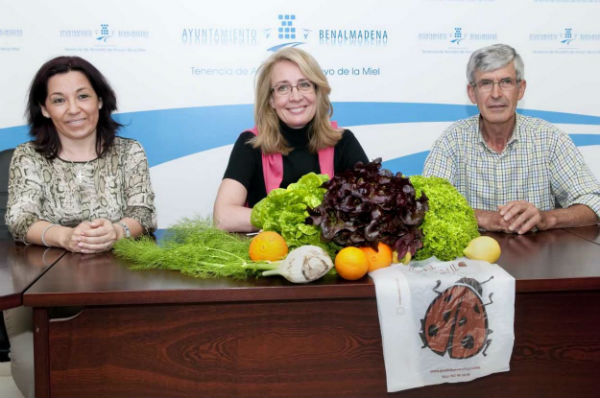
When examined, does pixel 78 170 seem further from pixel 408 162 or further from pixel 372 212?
pixel 408 162

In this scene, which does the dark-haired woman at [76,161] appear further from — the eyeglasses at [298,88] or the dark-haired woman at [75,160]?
the eyeglasses at [298,88]

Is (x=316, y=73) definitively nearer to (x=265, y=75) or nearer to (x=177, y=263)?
(x=265, y=75)

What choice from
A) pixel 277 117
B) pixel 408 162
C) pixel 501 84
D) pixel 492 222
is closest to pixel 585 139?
pixel 408 162

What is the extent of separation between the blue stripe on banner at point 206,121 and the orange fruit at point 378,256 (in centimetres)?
251

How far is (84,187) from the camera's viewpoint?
2.78 m

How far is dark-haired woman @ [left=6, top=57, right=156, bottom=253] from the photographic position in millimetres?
2689

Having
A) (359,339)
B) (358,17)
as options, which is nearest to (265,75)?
(358,17)

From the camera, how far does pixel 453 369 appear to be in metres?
1.67

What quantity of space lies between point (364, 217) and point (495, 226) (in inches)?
38.8

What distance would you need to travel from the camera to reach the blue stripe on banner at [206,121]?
13.4 ft

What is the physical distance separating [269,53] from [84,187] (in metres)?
1.81

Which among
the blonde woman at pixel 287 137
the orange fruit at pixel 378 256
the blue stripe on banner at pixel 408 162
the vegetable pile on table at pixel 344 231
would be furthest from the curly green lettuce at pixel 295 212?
the blue stripe on banner at pixel 408 162

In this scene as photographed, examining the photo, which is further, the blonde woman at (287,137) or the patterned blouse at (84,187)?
the blonde woman at (287,137)

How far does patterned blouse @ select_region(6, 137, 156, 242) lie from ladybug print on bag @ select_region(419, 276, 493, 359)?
1.47 meters
